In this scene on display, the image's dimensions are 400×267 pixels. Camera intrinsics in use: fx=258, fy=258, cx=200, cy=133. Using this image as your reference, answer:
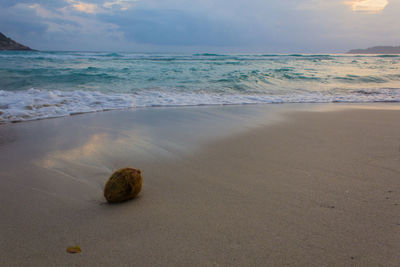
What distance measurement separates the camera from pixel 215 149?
3031 mm

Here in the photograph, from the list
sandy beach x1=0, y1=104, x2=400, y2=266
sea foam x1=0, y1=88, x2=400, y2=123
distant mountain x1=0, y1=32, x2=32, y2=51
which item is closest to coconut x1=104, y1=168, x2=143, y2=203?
sandy beach x1=0, y1=104, x2=400, y2=266

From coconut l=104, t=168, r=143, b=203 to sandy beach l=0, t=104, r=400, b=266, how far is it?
6 cm

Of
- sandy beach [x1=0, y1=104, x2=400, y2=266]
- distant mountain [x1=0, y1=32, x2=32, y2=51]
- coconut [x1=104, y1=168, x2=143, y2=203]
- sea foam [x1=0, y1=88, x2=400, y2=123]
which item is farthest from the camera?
distant mountain [x1=0, y1=32, x2=32, y2=51]

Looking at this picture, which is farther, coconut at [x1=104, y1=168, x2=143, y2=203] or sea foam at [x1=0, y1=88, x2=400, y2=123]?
sea foam at [x1=0, y1=88, x2=400, y2=123]

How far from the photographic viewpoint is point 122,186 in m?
1.81

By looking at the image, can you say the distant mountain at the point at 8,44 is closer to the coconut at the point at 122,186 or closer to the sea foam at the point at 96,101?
the sea foam at the point at 96,101

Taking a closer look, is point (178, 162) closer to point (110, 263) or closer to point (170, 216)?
point (170, 216)

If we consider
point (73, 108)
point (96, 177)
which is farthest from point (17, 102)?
point (96, 177)

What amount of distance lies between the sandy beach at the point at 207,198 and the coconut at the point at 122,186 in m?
0.06

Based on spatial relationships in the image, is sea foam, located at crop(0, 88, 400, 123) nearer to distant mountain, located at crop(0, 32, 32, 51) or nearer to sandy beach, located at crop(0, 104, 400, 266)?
sandy beach, located at crop(0, 104, 400, 266)

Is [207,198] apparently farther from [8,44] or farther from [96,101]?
[8,44]

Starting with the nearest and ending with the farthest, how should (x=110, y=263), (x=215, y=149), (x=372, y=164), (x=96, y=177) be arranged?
(x=110, y=263), (x=96, y=177), (x=372, y=164), (x=215, y=149)

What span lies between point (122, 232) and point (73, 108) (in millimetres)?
4770

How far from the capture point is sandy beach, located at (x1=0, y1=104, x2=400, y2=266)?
1.33 m
